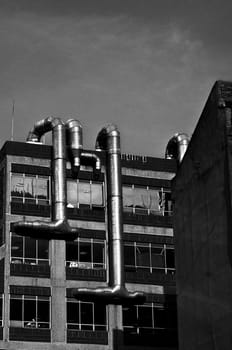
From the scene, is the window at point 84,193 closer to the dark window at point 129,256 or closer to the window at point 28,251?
the dark window at point 129,256

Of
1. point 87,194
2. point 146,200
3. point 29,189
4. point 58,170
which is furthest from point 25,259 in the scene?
point 146,200


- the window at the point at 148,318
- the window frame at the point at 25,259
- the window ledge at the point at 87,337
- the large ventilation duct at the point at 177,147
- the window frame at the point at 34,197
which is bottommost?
the window ledge at the point at 87,337

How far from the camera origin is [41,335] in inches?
2635

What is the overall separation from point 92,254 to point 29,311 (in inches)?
300

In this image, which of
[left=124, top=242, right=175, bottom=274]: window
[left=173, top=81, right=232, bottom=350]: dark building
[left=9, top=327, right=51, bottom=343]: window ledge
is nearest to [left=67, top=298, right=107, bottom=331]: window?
[left=9, top=327, right=51, bottom=343]: window ledge

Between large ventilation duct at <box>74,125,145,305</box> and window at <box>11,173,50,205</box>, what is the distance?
546 cm

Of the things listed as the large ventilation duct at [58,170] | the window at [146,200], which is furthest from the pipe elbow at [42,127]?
the window at [146,200]

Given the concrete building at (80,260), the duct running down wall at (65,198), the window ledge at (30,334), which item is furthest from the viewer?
the duct running down wall at (65,198)

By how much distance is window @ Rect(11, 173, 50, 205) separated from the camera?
2795 inches

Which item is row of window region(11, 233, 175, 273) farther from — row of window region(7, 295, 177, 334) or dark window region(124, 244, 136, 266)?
row of window region(7, 295, 177, 334)

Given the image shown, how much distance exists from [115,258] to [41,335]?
8.82 metres

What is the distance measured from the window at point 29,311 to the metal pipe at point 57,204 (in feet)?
17.0

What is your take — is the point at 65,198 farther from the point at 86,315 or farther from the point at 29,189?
the point at 86,315

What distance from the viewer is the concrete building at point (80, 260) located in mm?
67688
